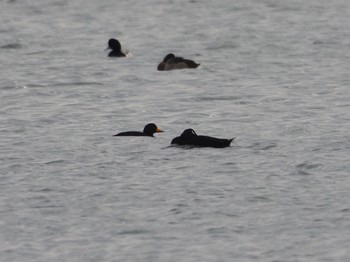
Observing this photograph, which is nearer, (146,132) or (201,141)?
(201,141)

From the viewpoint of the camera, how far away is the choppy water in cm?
1650

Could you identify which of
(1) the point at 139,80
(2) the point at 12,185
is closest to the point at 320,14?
(1) the point at 139,80

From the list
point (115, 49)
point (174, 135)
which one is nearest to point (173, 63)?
point (115, 49)

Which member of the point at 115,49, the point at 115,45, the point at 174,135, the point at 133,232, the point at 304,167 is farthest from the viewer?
the point at 115,49

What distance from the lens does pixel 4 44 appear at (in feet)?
125

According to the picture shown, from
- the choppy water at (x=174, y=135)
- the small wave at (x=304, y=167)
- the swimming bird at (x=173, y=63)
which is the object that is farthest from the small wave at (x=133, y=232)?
the swimming bird at (x=173, y=63)

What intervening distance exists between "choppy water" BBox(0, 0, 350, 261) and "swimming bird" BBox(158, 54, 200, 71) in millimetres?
222

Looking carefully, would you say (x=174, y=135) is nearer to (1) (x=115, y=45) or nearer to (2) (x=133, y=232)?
(2) (x=133, y=232)

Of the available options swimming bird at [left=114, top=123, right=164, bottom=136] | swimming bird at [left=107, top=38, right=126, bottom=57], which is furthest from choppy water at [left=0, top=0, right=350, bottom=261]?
swimming bird at [left=107, top=38, right=126, bottom=57]

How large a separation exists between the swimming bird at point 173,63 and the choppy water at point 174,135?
222 millimetres

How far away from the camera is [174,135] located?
78.4ft

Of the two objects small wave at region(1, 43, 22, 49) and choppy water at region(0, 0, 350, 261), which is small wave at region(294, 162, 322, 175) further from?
small wave at region(1, 43, 22, 49)

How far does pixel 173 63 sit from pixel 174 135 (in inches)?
341

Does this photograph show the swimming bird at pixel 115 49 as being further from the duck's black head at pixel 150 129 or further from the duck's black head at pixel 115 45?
the duck's black head at pixel 150 129
